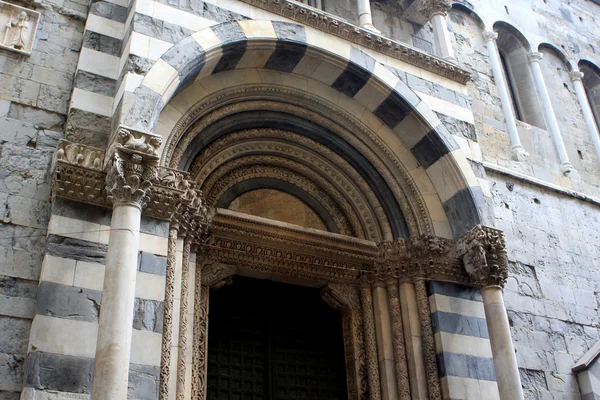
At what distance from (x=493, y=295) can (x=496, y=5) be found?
240 inches

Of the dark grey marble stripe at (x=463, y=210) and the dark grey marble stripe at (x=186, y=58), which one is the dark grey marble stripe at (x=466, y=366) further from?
the dark grey marble stripe at (x=186, y=58)

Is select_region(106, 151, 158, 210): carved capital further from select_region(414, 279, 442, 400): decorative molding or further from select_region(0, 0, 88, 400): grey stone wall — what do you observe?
select_region(414, 279, 442, 400): decorative molding

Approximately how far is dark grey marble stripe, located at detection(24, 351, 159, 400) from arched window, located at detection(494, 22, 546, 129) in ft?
24.3

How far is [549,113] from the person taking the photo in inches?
394

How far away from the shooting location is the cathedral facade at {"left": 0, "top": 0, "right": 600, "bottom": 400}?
5129 mm

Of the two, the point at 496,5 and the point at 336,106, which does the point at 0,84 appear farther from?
the point at 496,5

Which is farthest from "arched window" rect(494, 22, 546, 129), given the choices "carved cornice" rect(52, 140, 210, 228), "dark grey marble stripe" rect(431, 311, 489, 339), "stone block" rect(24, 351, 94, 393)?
"stone block" rect(24, 351, 94, 393)

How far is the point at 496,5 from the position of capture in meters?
10.8

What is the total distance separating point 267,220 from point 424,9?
12.8ft

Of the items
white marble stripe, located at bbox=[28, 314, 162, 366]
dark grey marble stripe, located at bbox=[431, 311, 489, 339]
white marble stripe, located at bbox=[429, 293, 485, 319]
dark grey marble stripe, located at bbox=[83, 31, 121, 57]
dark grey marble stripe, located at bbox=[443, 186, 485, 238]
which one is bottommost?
white marble stripe, located at bbox=[28, 314, 162, 366]

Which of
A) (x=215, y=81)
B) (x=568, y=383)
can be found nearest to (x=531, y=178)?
(x=568, y=383)

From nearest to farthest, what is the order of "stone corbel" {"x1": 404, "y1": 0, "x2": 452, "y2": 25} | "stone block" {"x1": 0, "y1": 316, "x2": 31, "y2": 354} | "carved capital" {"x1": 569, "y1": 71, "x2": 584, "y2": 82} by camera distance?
"stone block" {"x1": 0, "y1": 316, "x2": 31, "y2": 354}
"stone corbel" {"x1": 404, "y1": 0, "x2": 452, "y2": 25}
"carved capital" {"x1": 569, "y1": 71, "x2": 584, "y2": 82}

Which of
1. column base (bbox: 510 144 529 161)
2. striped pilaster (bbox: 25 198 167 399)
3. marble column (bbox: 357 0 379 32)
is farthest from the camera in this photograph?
column base (bbox: 510 144 529 161)

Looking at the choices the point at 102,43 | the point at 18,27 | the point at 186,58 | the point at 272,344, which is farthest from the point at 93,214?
the point at 272,344
